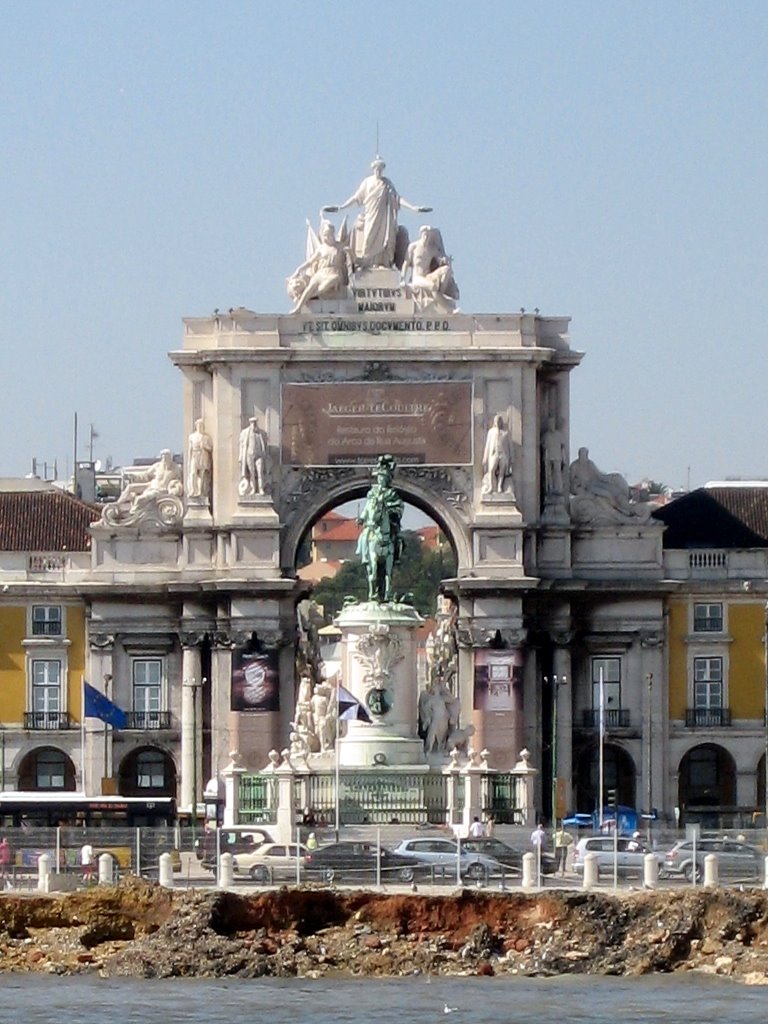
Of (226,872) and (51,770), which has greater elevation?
(51,770)

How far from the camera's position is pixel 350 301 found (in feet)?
419

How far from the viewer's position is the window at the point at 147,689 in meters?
128

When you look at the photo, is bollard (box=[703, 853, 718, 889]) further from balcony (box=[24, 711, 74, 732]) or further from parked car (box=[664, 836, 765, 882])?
balcony (box=[24, 711, 74, 732])

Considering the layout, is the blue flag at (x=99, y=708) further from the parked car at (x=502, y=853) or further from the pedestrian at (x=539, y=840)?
the parked car at (x=502, y=853)

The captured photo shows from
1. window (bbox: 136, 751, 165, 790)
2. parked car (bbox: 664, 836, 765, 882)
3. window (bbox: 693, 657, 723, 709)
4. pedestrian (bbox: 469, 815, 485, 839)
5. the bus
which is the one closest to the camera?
parked car (bbox: 664, 836, 765, 882)

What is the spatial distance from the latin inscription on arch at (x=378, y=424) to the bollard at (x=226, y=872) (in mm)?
34625

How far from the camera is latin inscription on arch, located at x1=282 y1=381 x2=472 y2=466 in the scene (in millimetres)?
126812

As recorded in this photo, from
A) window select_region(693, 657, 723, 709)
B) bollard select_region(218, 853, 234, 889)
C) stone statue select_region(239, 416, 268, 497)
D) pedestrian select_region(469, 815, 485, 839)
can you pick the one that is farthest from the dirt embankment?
window select_region(693, 657, 723, 709)

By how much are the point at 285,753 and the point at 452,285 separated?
17.6m

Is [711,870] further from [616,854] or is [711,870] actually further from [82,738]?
[82,738]

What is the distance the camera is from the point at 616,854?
9325 centimetres

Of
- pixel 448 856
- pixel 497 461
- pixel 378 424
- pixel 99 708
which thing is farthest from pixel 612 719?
pixel 448 856

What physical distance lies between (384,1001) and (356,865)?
50.8 ft

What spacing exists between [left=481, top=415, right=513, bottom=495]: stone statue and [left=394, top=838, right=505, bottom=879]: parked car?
2867cm
